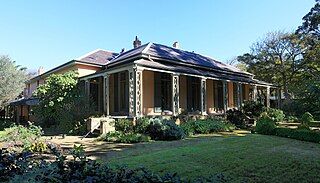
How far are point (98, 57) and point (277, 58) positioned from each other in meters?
24.0

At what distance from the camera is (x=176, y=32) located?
963 inches

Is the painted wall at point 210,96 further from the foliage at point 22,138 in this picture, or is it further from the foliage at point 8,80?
the foliage at point 8,80

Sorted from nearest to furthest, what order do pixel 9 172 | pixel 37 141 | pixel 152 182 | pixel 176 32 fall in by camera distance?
pixel 152 182, pixel 9 172, pixel 37 141, pixel 176 32

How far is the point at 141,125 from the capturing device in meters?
11.4

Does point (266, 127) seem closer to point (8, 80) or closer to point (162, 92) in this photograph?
point (162, 92)

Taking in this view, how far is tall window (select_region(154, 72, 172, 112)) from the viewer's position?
15284mm

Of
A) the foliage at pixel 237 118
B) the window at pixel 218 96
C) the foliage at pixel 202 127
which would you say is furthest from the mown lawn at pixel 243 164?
the window at pixel 218 96

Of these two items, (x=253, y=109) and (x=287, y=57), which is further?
(x=287, y=57)

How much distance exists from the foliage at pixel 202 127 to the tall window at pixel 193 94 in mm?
3849

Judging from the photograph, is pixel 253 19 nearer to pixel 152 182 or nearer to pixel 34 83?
pixel 152 182

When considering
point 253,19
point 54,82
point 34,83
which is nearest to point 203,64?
point 253,19

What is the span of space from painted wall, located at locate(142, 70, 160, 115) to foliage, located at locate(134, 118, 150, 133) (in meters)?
A: 2.83

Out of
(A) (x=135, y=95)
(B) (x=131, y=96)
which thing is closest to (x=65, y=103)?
(B) (x=131, y=96)

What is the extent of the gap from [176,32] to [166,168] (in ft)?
69.2
